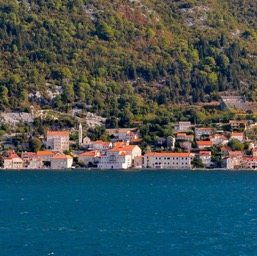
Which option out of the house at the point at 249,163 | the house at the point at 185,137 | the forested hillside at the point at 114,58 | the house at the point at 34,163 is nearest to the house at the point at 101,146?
the house at the point at 34,163

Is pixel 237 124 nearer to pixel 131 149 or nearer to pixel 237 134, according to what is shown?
pixel 237 134

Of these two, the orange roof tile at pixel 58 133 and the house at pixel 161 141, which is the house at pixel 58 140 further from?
the house at pixel 161 141

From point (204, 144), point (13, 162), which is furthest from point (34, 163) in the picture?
point (204, 144)

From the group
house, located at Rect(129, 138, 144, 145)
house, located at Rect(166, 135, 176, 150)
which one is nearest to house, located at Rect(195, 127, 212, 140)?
house, located at Rect(166, 135, 176, 150)

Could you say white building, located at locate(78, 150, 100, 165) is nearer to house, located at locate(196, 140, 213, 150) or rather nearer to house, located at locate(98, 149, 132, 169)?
house, located at locate(98, 149, 132, 169)
